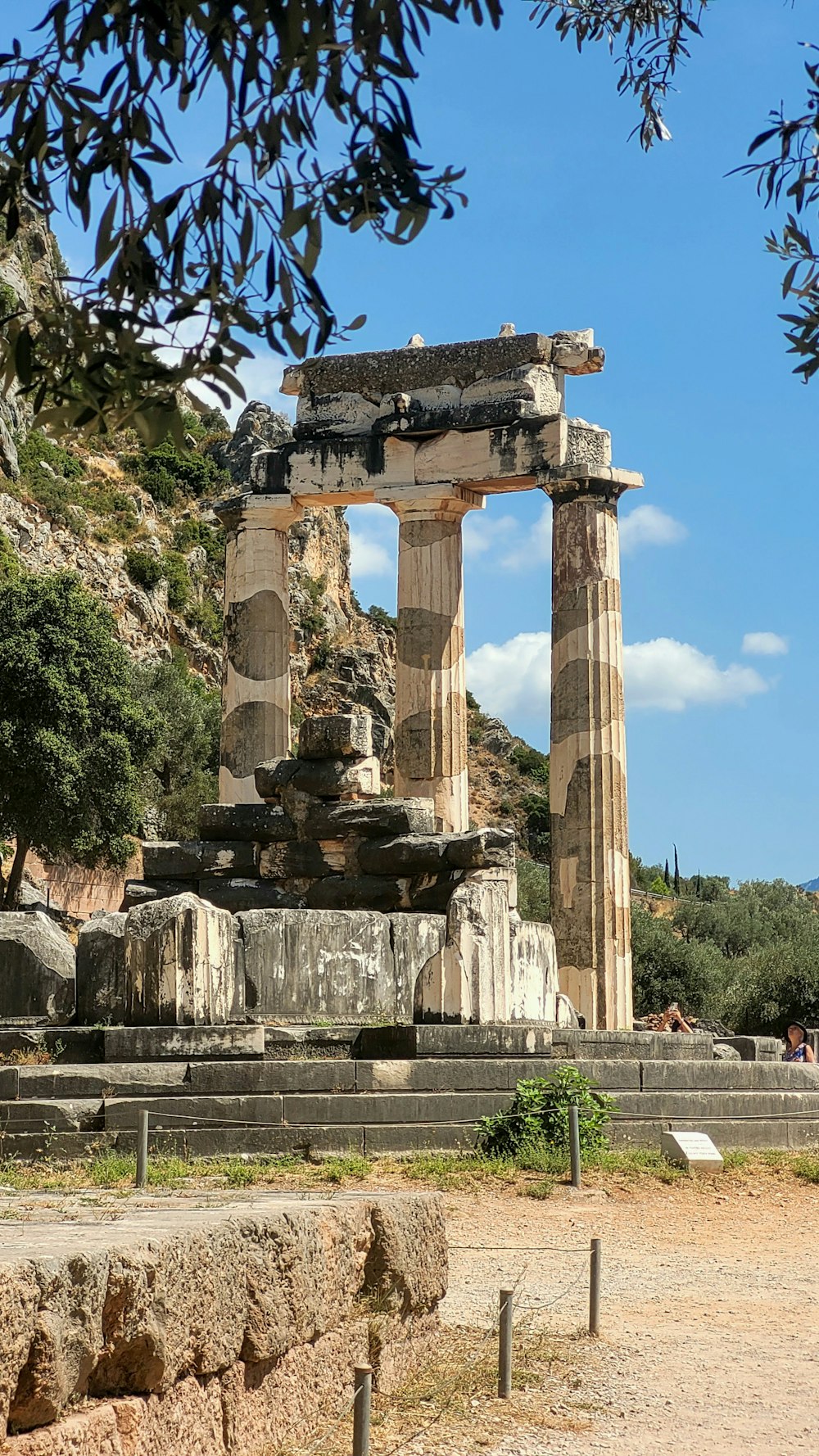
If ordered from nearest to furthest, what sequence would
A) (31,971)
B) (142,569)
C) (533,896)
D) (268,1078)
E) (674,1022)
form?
(268,1078), (31,971), (674,1022), (533,896), (142,569)

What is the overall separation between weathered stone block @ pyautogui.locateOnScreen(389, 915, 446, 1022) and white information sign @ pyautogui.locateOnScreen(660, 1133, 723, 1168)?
275 cm

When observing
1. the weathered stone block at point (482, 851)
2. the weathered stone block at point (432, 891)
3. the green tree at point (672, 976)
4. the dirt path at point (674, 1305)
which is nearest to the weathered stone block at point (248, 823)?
the weathered stone block at point (432, 891)

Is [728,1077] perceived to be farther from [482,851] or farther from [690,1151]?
[482,851]

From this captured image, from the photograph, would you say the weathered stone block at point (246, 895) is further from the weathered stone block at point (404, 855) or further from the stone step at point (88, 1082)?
the stone step at point (88, 1082)

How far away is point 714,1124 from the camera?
14406 mm

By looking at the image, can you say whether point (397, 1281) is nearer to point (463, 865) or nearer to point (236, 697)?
point (463, 865)

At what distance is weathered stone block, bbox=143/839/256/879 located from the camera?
18.1 metres

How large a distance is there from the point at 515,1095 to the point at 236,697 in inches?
451

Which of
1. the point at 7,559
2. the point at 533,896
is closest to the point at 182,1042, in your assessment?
the point at 533,896

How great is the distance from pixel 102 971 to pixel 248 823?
4.12 m

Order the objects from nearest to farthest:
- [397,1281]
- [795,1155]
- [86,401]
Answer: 1. [86,401]
2. [397,1281]
3. [795,1155]

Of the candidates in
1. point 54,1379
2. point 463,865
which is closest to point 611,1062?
point 463,865

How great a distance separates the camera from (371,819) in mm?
17453

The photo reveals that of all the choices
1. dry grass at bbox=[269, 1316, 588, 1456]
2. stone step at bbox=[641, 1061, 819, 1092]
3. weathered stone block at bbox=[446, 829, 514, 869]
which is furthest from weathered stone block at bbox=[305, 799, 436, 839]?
dry grass at bbox=[269, 1316, 588, 1456]
